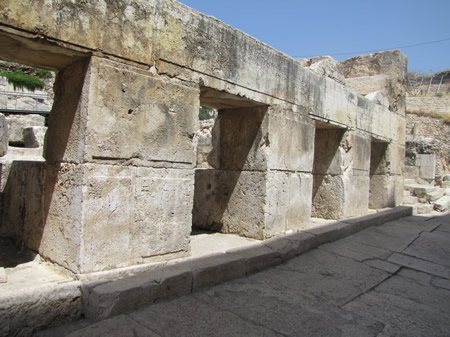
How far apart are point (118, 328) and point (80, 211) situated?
88 centimetres

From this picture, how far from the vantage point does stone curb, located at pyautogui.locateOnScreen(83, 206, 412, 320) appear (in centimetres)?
250

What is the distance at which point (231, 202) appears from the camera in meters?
4.62

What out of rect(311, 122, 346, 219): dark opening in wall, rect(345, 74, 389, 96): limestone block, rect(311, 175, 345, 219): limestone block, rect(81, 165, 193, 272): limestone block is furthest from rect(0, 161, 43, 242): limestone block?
rect(345, 74, 389, 96): limestone block

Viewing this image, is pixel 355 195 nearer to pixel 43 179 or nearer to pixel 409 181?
pixel 43 179

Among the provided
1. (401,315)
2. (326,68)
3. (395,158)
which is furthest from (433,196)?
(401,315)

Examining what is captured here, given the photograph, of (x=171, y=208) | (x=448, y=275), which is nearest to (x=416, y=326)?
(x=448, y=275)

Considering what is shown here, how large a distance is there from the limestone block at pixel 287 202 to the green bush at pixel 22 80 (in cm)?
Answer: 2270

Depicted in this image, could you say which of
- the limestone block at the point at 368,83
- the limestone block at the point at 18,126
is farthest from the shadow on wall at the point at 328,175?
the limestone block at the point at 18,126

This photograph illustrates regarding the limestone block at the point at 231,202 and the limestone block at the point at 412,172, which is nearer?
the limestone block at the point at 231,202

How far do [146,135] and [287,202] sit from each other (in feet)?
7.78

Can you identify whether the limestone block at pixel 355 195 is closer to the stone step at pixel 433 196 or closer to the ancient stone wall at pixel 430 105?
the stone step at pixel 433 196

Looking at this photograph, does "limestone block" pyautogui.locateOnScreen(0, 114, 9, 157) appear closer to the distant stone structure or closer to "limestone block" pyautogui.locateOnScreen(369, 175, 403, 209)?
the distant stone structure

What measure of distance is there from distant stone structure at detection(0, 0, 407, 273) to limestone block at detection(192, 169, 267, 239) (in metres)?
0.02

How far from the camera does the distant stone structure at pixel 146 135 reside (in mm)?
2697
